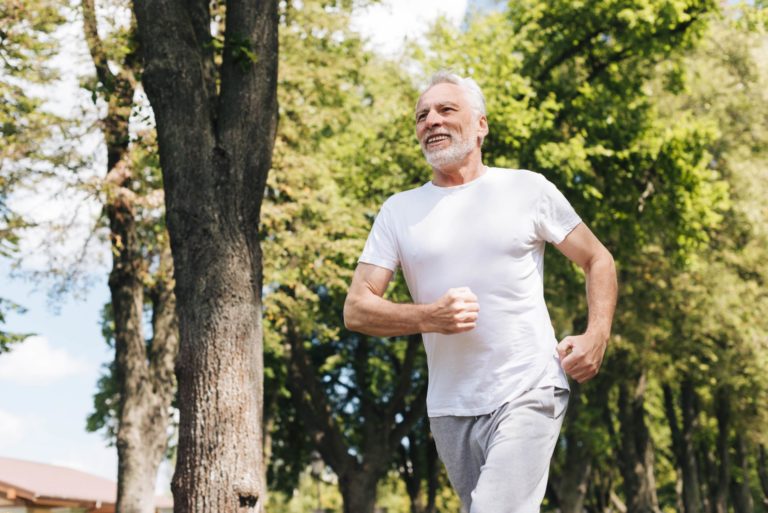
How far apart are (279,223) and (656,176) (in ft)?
28.7

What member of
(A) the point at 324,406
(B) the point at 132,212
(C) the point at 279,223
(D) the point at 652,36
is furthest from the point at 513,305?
(A) the point at 324,406

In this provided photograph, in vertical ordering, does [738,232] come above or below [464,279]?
above

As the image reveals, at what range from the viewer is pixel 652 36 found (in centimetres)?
2042

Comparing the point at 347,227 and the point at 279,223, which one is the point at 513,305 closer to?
the point at 279,223

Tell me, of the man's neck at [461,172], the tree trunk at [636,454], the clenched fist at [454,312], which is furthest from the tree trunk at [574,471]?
the clenched fist at [454,312]

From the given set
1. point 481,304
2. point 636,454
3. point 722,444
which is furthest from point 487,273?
point 722,444

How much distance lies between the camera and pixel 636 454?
29188mm

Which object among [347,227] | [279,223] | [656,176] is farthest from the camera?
[656,176]

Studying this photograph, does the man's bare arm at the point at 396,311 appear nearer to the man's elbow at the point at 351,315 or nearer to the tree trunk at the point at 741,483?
the man's elbow at the point at 351,315

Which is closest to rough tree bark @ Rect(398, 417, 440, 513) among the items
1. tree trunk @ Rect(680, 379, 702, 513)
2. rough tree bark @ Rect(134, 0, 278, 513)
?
tree trunk @ Rect(680, 379, 702, 513)

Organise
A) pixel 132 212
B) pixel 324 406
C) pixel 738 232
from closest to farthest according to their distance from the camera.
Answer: pixel 132 212 → pixel 324 406 → pixel 738 232

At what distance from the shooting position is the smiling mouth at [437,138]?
3.86 metres

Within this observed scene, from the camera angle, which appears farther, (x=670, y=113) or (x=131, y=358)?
(x=670, y=113)

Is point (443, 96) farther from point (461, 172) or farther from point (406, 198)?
point (406, 198)
